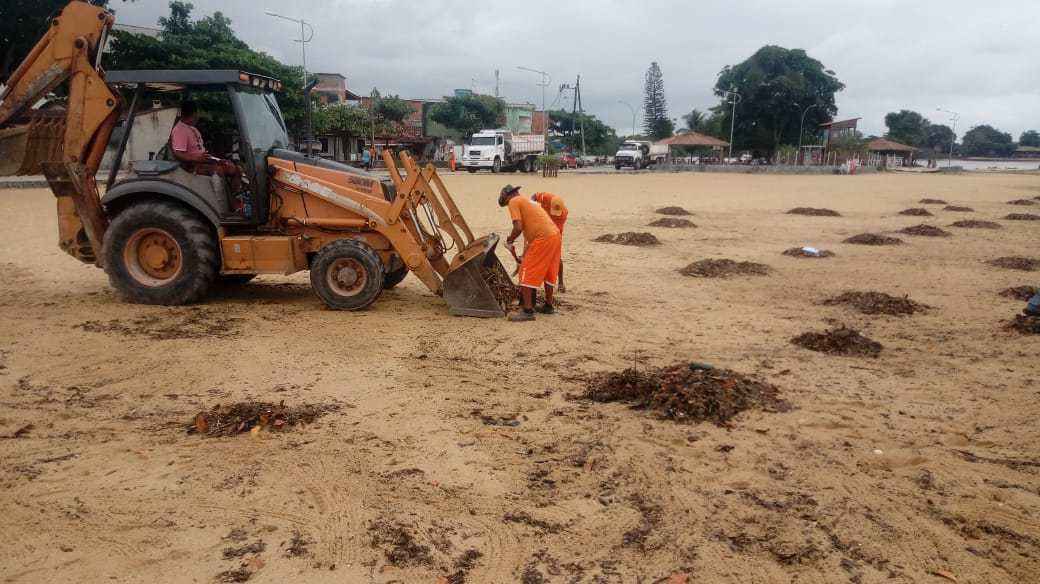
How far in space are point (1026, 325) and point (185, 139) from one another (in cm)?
895

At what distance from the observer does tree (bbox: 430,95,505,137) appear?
61438 millimetres

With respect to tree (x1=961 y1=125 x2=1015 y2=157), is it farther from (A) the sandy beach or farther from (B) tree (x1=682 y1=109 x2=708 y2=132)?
(A) the sandy beach

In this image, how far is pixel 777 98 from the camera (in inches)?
2648

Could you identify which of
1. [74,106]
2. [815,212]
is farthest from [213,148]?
[815,212]

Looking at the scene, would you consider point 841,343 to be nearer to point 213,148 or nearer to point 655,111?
point 213,148

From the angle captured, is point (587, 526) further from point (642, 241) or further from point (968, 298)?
point (642, 241)

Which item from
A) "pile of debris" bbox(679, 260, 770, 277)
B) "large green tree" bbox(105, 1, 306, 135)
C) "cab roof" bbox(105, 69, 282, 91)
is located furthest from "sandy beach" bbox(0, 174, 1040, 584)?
"large green tree" bbox(105, 1, 306, 135)

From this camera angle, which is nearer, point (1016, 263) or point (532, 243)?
point (532, 243)

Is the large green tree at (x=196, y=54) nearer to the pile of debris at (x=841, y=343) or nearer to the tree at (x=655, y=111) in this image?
the pile of debris at (x=841, y=343)

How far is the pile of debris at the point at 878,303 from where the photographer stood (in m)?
8.80

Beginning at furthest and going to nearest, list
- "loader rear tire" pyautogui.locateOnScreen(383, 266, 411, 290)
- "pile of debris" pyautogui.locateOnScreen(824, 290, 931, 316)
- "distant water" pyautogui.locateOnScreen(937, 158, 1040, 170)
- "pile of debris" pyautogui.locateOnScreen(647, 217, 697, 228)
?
"distant water" pyautogui.locateOnScreen(937, 158, 1040, 170), "pile of debris" pyautogui.locateOnScreen(647, 217, 697, 228), "loader rear tire" pyautogui.locateOnScreen(383, 266, 411, 290), "pile of debris" pyautogui.locateOnScreen(824, 290, 931, 316)

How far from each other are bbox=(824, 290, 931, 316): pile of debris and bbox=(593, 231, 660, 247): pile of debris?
16.4ft

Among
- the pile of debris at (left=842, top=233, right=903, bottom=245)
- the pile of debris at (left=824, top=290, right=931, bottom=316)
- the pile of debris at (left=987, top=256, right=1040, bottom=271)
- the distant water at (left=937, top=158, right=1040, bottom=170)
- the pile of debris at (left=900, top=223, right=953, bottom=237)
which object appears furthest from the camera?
the distant water at (left=937, top=158, right=1040, bottom=170)

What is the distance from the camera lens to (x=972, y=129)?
132 m
